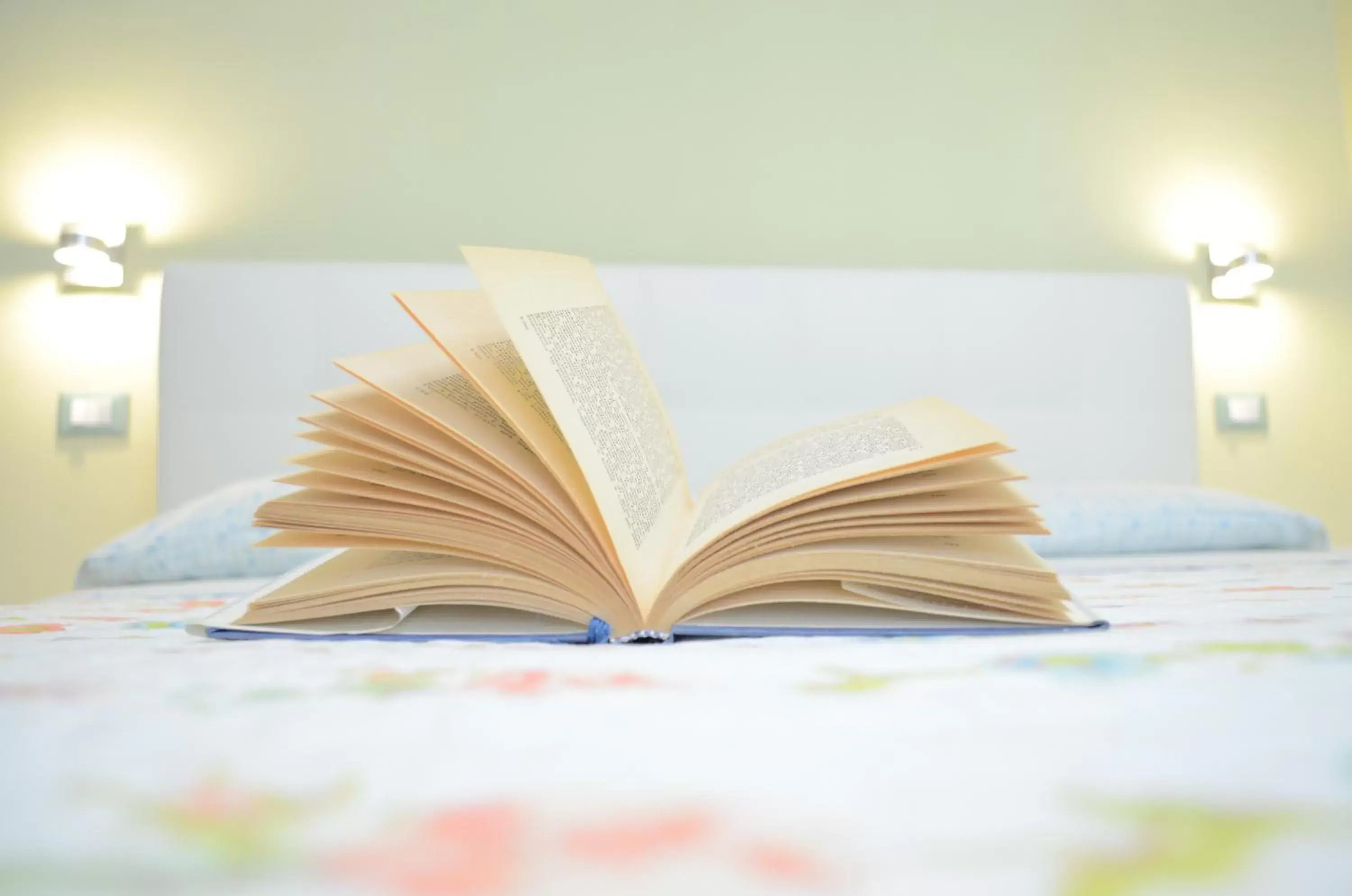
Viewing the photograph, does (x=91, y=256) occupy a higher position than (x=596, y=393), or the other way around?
(x=91, y=256)

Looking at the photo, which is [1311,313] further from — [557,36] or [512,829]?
[512,829]

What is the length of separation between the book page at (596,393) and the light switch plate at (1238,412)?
6.34 ft

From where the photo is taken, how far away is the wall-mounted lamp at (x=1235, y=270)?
2.13 meters

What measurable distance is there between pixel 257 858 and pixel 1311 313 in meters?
2.72

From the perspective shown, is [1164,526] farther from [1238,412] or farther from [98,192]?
[98,192]

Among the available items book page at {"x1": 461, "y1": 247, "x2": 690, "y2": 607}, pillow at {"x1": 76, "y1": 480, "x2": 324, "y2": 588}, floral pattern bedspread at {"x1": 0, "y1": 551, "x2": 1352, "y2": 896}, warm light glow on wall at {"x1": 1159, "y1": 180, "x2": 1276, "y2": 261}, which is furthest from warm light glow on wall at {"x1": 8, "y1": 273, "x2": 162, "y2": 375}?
warm light glow on wall at {"x1": 1159, "y1": 180, "x2": 1276, "y2": 261}

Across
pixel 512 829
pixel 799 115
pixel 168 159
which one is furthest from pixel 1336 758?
pixel 168 159

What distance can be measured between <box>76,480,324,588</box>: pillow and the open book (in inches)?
26.7

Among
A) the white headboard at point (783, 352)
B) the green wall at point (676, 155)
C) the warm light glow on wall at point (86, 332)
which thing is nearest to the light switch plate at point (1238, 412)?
the green wall at point (676, 155)

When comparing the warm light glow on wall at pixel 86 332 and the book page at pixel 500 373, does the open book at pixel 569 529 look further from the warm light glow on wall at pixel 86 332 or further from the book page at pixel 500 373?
the warm light glow on wall at pixel 86 332

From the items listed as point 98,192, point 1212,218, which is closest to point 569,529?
point 98,192

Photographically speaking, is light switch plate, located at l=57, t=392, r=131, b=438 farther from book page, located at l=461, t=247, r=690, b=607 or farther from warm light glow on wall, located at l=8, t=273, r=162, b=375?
book page, located at l=461, t=247, r=690, b=607

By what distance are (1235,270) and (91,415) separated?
2622mm

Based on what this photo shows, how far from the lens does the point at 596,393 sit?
0.66 meters
